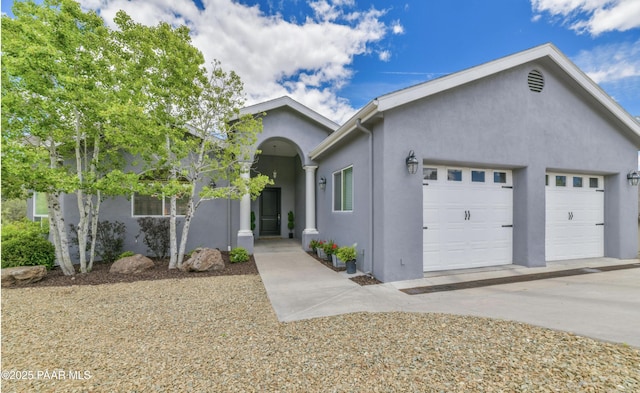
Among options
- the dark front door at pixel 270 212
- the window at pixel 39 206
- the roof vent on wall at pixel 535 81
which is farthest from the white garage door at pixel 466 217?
the window at pixel 39 206

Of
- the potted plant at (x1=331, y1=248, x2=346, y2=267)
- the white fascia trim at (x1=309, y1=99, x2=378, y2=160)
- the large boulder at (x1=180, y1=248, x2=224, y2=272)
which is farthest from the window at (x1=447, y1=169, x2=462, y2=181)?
the large boulder at (x1=180, y1=248, x2=224, y2=272)

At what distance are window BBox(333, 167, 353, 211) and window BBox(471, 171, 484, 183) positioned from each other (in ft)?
9.82

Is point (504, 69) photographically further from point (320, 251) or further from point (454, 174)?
point (320, 251)

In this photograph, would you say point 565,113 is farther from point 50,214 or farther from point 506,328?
point 50,214

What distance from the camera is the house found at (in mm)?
5520

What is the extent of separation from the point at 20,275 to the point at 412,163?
8.51 metres

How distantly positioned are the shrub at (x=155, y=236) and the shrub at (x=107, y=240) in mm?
631

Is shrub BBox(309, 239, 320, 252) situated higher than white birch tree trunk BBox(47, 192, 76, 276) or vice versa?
Result: white birch tree trunk BBox(47, 192, 76, 276)

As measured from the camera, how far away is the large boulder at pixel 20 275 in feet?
17.8

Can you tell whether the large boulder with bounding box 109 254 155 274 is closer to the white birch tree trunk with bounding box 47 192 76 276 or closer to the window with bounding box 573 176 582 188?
the white birch tree trunk with bounding box 47 192 76 276

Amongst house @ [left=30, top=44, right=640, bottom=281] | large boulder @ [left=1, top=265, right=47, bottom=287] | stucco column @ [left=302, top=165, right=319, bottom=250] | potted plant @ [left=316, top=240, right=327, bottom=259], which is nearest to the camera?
large boulder @ [left=1, top=265, right=47, bottom=287]

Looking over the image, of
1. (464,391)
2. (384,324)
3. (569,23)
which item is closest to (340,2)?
(569,23)

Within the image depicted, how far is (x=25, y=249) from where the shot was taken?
618 cm

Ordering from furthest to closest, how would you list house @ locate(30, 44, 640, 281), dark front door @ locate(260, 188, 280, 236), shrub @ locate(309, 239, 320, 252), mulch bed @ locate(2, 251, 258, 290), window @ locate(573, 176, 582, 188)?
dark front door @ locate(260, 188, 280, 236) < shrub @ locate(309, 239, 320, 252) < window @ locate(573, 176, 582, 188) < mulch bed @ locate(2, 251, 258, 290) < house @ locate(30, 44, 640, 281)
